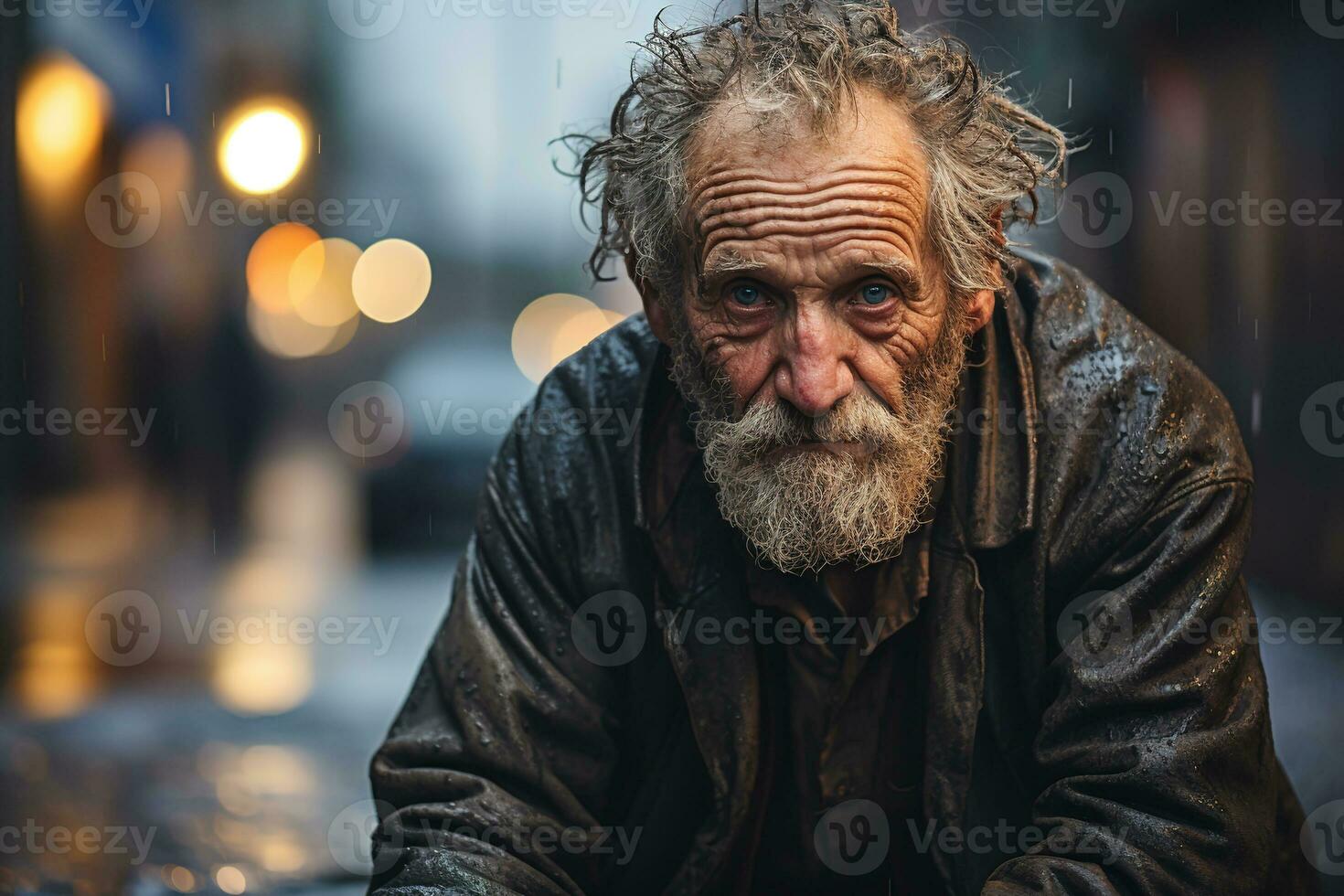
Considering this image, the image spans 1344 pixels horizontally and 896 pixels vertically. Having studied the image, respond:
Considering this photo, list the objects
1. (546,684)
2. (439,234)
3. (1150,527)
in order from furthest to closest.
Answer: (439,234) < (546,684) < (1150,527)

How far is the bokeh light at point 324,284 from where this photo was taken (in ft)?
41.4

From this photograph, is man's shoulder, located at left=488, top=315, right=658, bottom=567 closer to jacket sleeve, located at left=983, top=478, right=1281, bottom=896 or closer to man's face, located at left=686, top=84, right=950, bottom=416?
man's face, located at left=686, top=84, right=950, bottom=416

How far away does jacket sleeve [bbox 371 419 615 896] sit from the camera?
2191 mm

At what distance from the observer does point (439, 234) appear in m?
9.95

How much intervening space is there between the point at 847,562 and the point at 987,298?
572mm

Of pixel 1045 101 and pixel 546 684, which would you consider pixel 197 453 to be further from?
pixel 546 684

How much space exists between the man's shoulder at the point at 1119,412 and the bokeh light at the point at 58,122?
6184 millimetres

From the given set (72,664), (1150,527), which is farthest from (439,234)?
(1150,527)

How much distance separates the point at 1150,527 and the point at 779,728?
798 mm

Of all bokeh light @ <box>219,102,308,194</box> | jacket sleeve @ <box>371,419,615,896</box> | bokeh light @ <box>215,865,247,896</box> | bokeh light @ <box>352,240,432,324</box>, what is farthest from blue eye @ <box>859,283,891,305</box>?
bokeh light @ <box>352,240,432,324</box>

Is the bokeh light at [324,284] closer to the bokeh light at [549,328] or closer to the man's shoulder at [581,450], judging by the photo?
→ the bokeh light at [549,328]

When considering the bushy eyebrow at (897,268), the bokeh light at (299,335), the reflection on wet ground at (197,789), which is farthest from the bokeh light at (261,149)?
the bushy eyebrow at (897,268)

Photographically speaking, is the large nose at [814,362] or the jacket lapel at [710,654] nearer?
the large nose at [814,362]

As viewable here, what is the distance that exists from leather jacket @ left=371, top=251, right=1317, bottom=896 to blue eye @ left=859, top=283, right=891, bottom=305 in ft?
1.22
